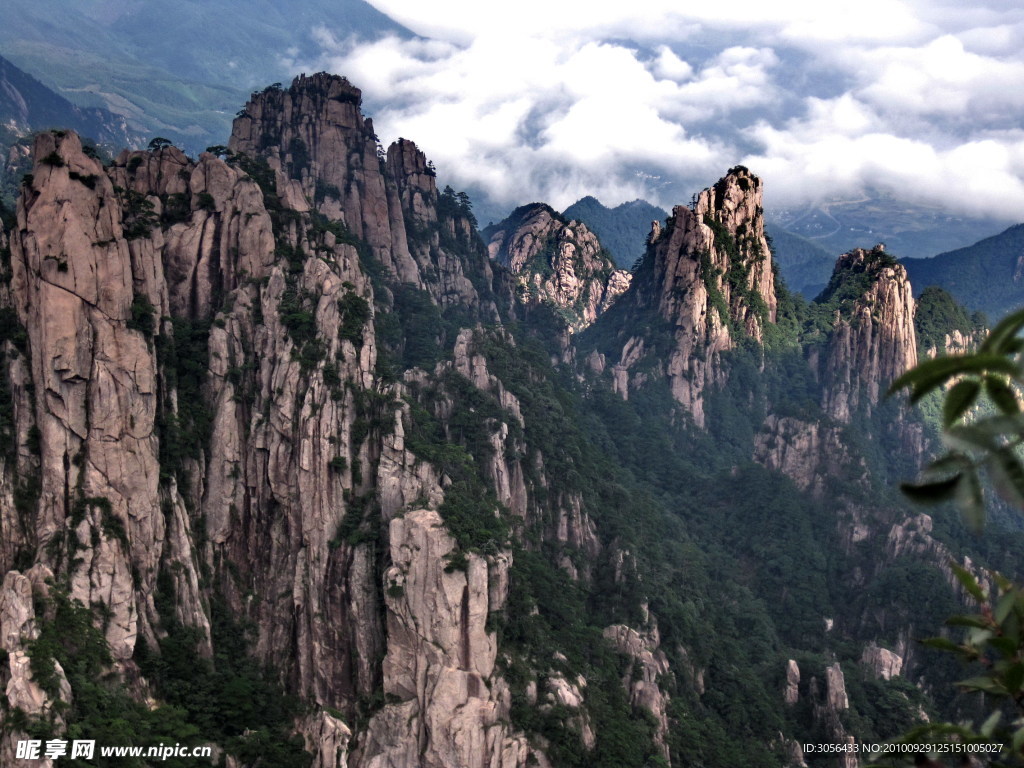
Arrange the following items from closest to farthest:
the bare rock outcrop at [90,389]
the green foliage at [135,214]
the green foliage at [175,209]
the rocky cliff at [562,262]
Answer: the bare rock outcrop at [90,389]
the green foliage at [135,214]
the green foliage at [175,209]
the rocky cliff at [562,262]

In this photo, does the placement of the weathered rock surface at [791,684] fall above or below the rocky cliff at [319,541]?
below

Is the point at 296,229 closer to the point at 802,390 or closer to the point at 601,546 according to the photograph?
the point at 601,546

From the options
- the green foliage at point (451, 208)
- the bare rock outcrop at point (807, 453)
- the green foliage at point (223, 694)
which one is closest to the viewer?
the green foliage at point (223, 694)

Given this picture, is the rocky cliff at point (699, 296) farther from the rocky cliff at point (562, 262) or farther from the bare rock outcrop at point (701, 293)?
the rocky cliff at point (562, 262)

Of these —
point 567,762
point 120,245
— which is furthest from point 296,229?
point 567,762

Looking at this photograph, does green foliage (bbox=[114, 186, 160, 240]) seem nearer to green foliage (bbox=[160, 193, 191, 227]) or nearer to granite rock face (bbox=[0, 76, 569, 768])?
granite rock face (bbox=[0, 76, 569, 768])

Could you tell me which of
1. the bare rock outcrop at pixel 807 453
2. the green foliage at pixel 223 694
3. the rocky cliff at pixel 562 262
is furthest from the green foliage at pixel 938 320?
the green foliage at pixel 223 694

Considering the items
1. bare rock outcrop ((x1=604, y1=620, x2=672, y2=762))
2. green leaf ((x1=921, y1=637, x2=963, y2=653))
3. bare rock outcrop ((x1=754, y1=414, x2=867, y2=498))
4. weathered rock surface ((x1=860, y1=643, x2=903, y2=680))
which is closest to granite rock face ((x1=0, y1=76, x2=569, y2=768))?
bare rock outcrop ((x1=604, y1=620, x2=672, y2=762))
